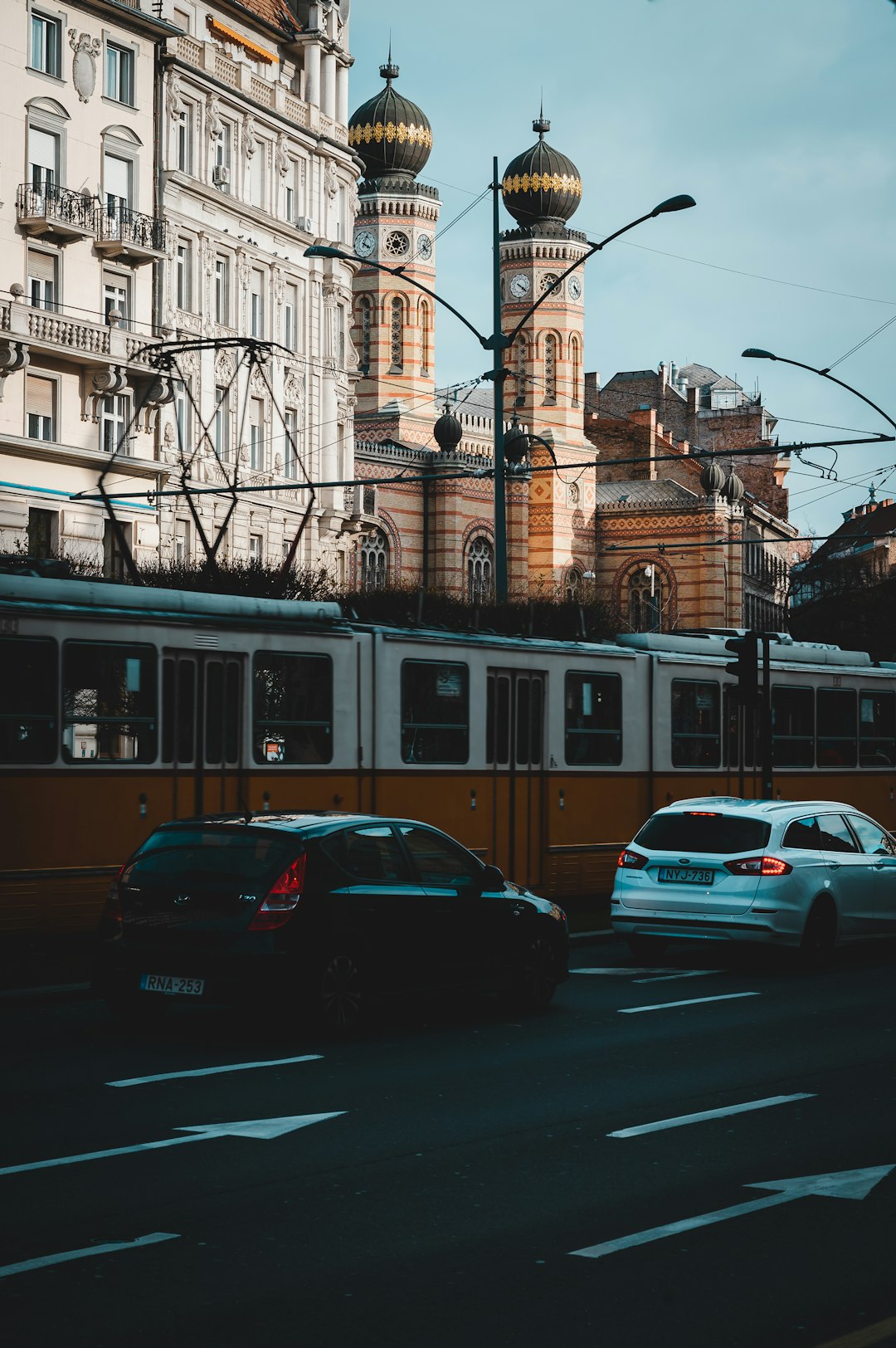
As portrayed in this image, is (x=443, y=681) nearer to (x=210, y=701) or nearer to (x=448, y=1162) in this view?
(x=210, y=701)

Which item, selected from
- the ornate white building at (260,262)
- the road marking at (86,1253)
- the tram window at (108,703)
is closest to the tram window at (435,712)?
the tram window at (108,703)

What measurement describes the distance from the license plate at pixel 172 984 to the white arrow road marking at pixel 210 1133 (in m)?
2.40

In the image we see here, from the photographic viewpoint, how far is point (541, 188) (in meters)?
100

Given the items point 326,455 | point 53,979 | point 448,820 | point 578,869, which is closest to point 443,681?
point 448,820

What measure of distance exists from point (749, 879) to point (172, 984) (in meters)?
6.28

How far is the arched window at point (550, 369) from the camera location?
98.6 metres

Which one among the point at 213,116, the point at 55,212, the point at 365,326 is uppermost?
the point at 365,326

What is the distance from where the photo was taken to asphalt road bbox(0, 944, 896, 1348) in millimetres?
5969

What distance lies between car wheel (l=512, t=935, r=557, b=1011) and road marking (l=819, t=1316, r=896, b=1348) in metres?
7.76

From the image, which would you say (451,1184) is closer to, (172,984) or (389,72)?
(172,984)

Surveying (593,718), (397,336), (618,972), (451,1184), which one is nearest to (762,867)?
(618,972)

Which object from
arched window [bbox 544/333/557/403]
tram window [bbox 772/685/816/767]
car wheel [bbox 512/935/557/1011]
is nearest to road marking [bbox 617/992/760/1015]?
car wheel [bbox 512/935/557/1011]

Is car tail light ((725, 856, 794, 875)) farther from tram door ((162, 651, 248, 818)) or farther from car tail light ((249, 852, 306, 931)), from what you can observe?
car tail light ((249, 852, 306, 931))

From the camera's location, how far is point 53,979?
49.2 feet
